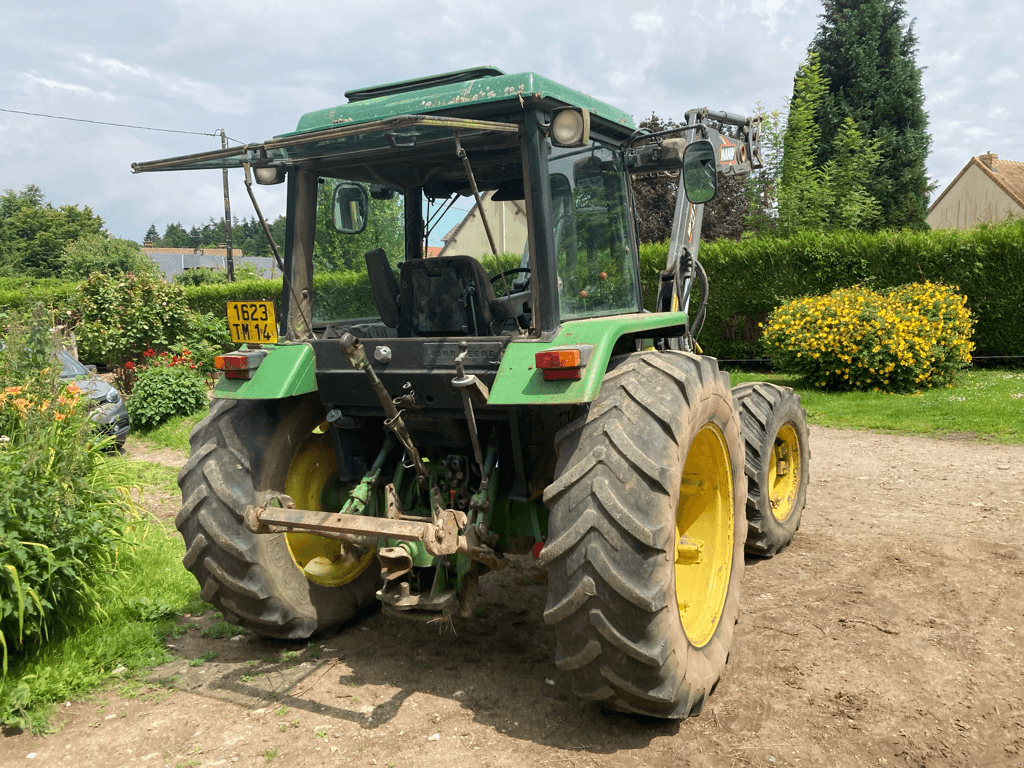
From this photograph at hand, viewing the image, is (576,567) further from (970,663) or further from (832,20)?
(832,20)

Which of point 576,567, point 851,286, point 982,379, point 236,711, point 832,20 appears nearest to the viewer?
point 576,567

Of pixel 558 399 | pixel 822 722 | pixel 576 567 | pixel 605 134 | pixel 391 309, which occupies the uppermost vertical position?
pixel 605 134

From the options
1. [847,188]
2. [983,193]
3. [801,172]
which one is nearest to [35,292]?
[801,172]

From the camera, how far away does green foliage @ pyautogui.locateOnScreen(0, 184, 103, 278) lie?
169ft

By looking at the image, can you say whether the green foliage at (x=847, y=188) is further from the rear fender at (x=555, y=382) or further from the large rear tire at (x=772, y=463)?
the rear fender at (x=555, y=382)

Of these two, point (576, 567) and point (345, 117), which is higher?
point (345, 117)

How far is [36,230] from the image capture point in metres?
56.0

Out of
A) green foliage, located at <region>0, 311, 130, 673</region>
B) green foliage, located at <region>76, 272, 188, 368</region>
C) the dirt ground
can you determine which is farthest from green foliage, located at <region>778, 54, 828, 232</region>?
green foliage, located at <region>0, 311, 130, 673</region>

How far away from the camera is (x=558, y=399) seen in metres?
2.92

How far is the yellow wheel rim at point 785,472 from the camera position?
524 centimetres

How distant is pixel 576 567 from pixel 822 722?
3.90 feet

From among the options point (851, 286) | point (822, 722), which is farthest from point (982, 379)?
point (822, 722)

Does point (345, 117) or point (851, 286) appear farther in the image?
point (851, 286)

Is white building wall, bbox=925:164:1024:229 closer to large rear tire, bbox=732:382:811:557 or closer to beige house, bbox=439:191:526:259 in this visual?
large rear tire, bbox=732:382:811:557
